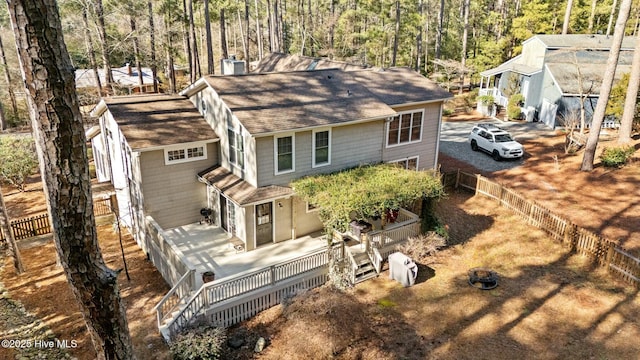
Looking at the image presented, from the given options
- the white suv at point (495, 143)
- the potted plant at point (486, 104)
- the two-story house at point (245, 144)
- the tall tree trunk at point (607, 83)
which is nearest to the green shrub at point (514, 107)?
the potted plant at point (486, 104)

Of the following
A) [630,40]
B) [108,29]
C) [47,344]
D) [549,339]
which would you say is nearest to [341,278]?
[549,339]

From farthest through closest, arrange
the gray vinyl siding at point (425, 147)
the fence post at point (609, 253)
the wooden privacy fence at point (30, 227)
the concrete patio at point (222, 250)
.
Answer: the gray vinyl siding at point (425, 147) → the wooden privacy fence at point (30, 227) → the concrete patio at point (222, 250) → the fence post at point (609, 253)

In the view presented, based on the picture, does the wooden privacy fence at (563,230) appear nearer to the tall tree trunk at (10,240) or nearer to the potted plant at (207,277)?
the potted plant at (207,277)

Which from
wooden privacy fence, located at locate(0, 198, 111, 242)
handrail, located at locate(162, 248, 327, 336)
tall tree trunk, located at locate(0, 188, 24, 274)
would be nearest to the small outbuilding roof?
handrail, located at locate(162, 248, 327, 336)

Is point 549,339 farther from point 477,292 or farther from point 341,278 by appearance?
point 341,278

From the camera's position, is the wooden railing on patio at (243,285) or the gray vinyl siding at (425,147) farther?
the gray vinyl siding at (425,147)

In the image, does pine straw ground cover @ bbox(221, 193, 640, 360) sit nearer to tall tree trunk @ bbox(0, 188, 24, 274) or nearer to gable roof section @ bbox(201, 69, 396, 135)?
gable roof section @ bbox(201, 69, 396, 135)
